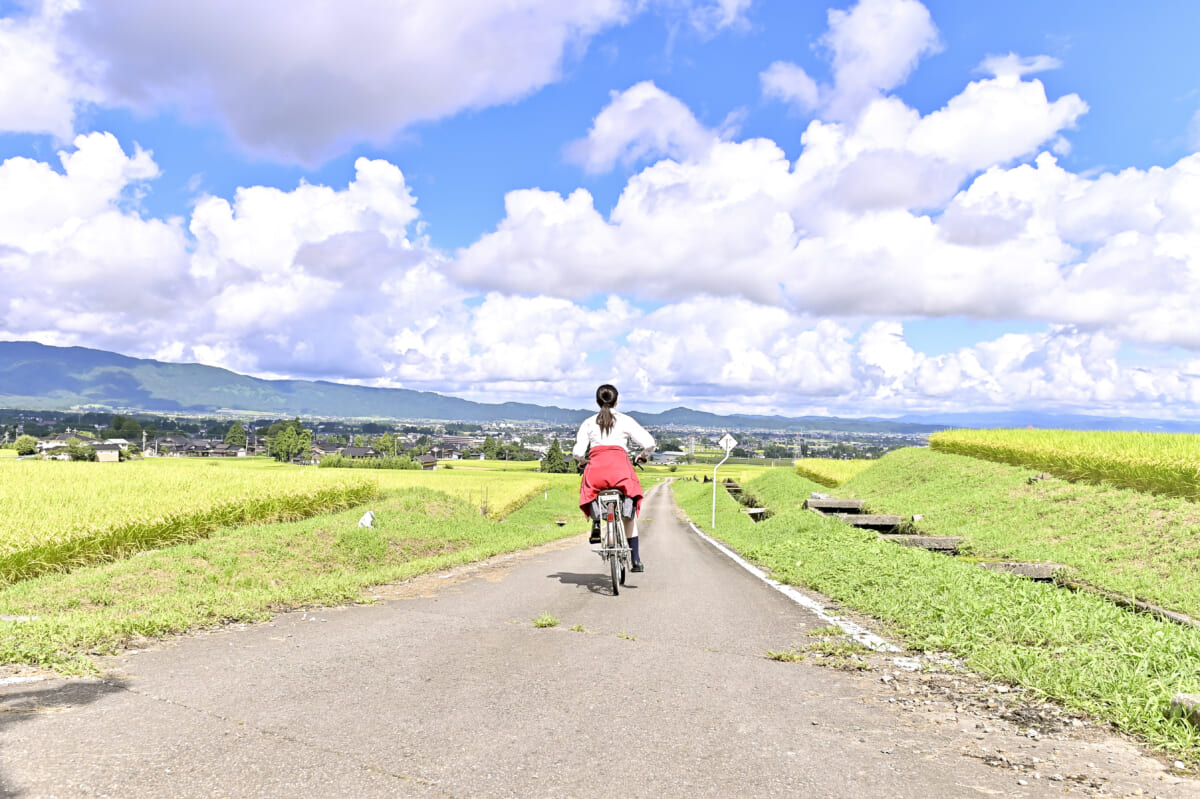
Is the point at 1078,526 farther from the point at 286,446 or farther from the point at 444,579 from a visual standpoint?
the point at 286,446

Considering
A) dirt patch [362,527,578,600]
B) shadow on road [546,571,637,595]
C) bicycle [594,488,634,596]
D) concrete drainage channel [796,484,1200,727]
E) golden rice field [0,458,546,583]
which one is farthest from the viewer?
golden rice field [0,458,546,583]

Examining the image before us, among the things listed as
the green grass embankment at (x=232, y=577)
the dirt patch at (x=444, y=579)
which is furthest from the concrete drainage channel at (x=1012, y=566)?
the dirt patch at (x=444, y=579)

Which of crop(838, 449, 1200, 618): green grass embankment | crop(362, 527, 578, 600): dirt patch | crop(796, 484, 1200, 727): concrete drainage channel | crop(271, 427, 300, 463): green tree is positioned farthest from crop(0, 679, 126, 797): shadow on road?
crop(271, 427, 300, 463): green tree

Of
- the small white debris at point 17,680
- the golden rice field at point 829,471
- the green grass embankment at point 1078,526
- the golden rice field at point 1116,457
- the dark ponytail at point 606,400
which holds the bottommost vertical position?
the golden rice field at point 829,471

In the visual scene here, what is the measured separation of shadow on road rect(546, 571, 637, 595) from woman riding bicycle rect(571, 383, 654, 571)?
0.47m

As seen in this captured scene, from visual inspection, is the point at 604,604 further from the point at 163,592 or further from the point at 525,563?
the point at 163,592

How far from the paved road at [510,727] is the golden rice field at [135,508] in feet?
25.2

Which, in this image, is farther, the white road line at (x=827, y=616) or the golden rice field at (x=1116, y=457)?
the golden rice field at (x=1116, y=457)

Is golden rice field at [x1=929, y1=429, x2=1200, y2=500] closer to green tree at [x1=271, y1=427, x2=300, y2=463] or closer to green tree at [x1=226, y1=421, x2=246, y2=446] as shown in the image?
green tree at [x1=271, y1=427, x2=300, y2=463]

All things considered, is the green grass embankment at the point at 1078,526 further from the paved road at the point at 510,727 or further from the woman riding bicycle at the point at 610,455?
the woman riding bicycle at the point at 610,455

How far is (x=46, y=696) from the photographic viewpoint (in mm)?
3969

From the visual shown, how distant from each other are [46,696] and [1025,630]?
698 cm

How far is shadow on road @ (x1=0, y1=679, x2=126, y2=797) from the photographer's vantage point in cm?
362

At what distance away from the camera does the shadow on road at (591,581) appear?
879 cm
